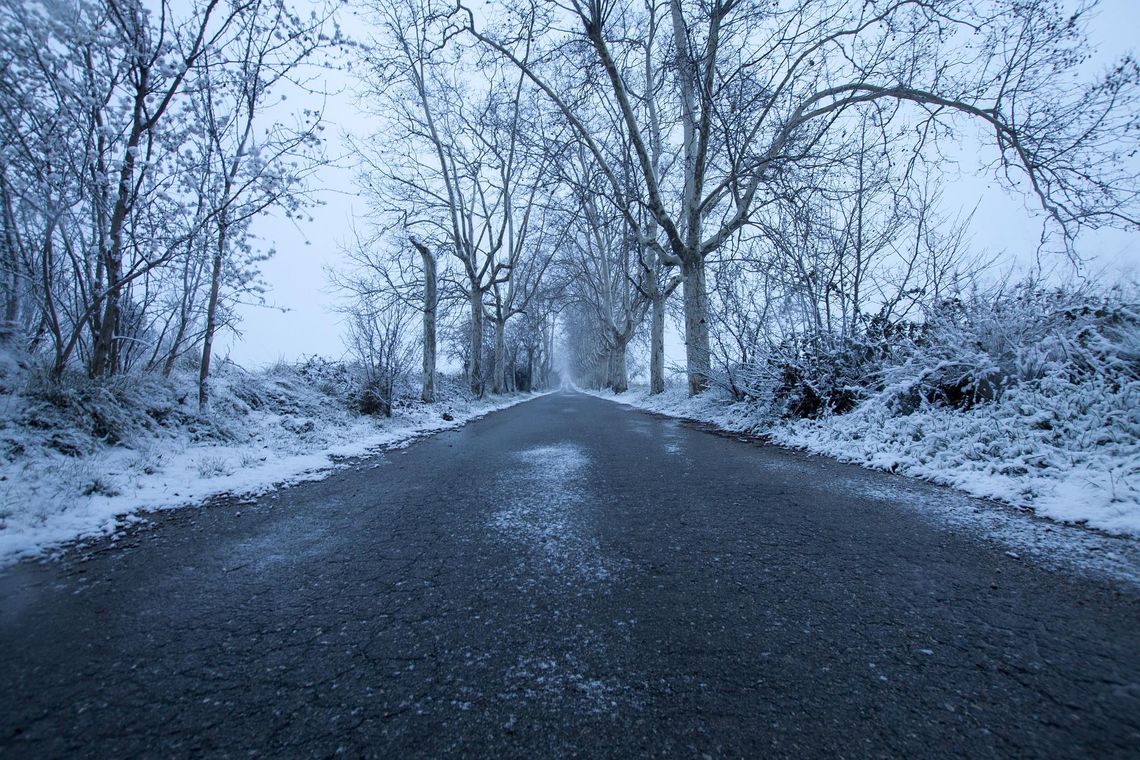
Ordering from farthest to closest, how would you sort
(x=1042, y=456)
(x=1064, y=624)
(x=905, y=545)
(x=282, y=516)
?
A: 1. (x=1042, y=456)
2. (x=282, y=516)
3. (x=905, y=545)
4. (x=1064, y=624)

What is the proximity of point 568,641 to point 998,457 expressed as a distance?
368cm

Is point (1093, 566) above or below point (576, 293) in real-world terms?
below

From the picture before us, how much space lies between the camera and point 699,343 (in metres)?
10.5

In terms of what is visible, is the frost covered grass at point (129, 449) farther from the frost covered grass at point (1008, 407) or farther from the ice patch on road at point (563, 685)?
the frost covered grass at point (1008, 407)

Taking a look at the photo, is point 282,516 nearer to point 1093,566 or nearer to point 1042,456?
point 1093,566

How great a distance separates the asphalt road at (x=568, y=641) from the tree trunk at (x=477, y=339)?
13.6 metres

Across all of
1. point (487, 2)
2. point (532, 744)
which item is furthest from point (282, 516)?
point (487, 2)

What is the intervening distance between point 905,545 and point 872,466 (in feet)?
6.63

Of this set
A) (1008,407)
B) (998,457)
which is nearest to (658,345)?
(1008,407)

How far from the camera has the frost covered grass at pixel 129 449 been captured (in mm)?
2500

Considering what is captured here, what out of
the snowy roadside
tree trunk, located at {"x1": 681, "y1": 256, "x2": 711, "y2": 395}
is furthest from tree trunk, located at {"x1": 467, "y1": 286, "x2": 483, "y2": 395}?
the snowy roadside

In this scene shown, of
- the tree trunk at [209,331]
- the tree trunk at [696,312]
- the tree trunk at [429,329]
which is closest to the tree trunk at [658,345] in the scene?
the tree trunk at [696,312]

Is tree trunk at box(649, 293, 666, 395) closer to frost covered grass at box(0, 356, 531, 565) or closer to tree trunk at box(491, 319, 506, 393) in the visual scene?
tree trunk at box(491, 319, 506, 393)

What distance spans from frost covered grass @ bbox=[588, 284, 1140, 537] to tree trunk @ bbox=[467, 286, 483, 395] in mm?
11555
